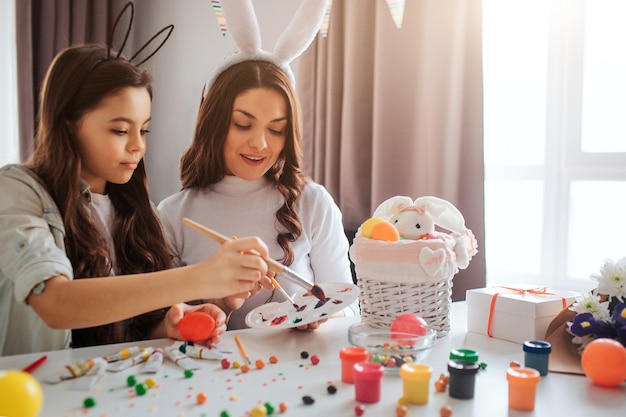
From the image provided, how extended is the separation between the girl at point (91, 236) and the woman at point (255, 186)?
19cm

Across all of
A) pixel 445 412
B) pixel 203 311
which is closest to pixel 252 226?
pixel 203 311

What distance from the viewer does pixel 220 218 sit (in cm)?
151

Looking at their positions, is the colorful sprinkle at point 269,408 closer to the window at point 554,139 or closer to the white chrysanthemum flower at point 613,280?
the white chrysanthemum flower at point 613,280

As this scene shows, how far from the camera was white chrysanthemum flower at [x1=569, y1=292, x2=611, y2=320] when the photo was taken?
97cm

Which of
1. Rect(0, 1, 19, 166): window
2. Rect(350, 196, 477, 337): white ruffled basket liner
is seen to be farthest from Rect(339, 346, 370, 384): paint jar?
Rect(0, 1, 19, 166): window

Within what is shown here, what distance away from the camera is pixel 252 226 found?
4.97 ft

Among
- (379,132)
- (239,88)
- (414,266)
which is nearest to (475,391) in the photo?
(414,266)

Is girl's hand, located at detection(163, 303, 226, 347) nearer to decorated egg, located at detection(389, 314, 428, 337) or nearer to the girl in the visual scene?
the girl

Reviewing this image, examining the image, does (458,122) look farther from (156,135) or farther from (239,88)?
(156,135)

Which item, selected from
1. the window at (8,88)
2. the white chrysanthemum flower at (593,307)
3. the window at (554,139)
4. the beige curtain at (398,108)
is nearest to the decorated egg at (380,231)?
the white chrysanthemum flower at (593,307)

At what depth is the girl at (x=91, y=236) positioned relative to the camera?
3.02 ft

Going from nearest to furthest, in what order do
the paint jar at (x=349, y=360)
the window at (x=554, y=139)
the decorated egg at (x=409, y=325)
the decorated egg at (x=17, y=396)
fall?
the decorated egg at (x=17, y=396) < the paint jar at (x=349, y=360) < the decorated egg at (x=409, y=325) < the window at (x=554, y=139)

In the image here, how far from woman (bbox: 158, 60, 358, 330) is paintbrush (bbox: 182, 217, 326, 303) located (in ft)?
1.23

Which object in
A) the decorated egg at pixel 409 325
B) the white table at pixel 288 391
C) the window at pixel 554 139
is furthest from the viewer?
the window at pixel 554 139
